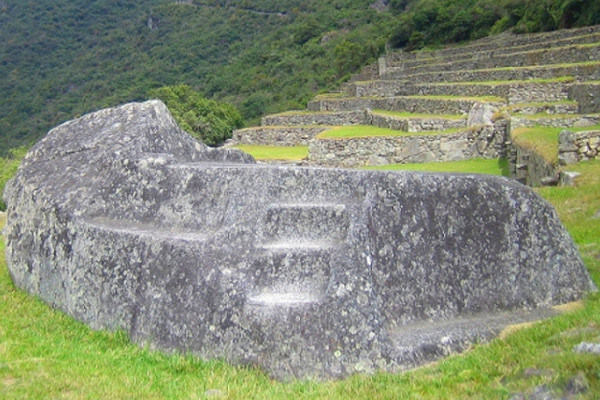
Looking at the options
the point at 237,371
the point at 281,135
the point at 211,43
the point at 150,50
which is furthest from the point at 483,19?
the point at 150,50

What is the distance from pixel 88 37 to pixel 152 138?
299ft

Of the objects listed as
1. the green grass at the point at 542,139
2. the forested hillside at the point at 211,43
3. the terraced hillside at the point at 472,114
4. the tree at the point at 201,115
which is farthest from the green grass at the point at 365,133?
the forested hillside at the point at 211,43

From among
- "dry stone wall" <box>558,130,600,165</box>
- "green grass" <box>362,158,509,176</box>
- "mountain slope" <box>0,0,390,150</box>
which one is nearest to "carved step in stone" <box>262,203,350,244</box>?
"dry stone wall" <box>558,130,600,165</box>

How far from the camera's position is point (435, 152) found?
57.3 ft

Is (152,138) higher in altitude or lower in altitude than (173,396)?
higher

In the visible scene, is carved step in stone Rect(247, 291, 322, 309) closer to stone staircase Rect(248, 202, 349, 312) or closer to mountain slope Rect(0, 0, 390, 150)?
stone staircase Rect(248, 202, 349, 312)

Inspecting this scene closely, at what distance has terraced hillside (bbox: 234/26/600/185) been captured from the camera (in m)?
15.5

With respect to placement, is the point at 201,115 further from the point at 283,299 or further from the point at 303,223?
the point at 283,299

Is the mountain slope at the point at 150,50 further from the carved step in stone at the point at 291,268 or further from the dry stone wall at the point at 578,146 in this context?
the carved step in stone at the point at 291,268

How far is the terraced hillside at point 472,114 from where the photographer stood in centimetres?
1551

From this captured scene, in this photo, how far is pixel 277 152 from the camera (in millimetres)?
22656

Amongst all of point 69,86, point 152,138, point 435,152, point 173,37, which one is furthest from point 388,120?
point 173,37

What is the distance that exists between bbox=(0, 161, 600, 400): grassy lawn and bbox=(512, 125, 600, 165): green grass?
25.1 feet

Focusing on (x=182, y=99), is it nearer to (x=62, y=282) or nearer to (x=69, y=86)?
(x=62, y=282)
